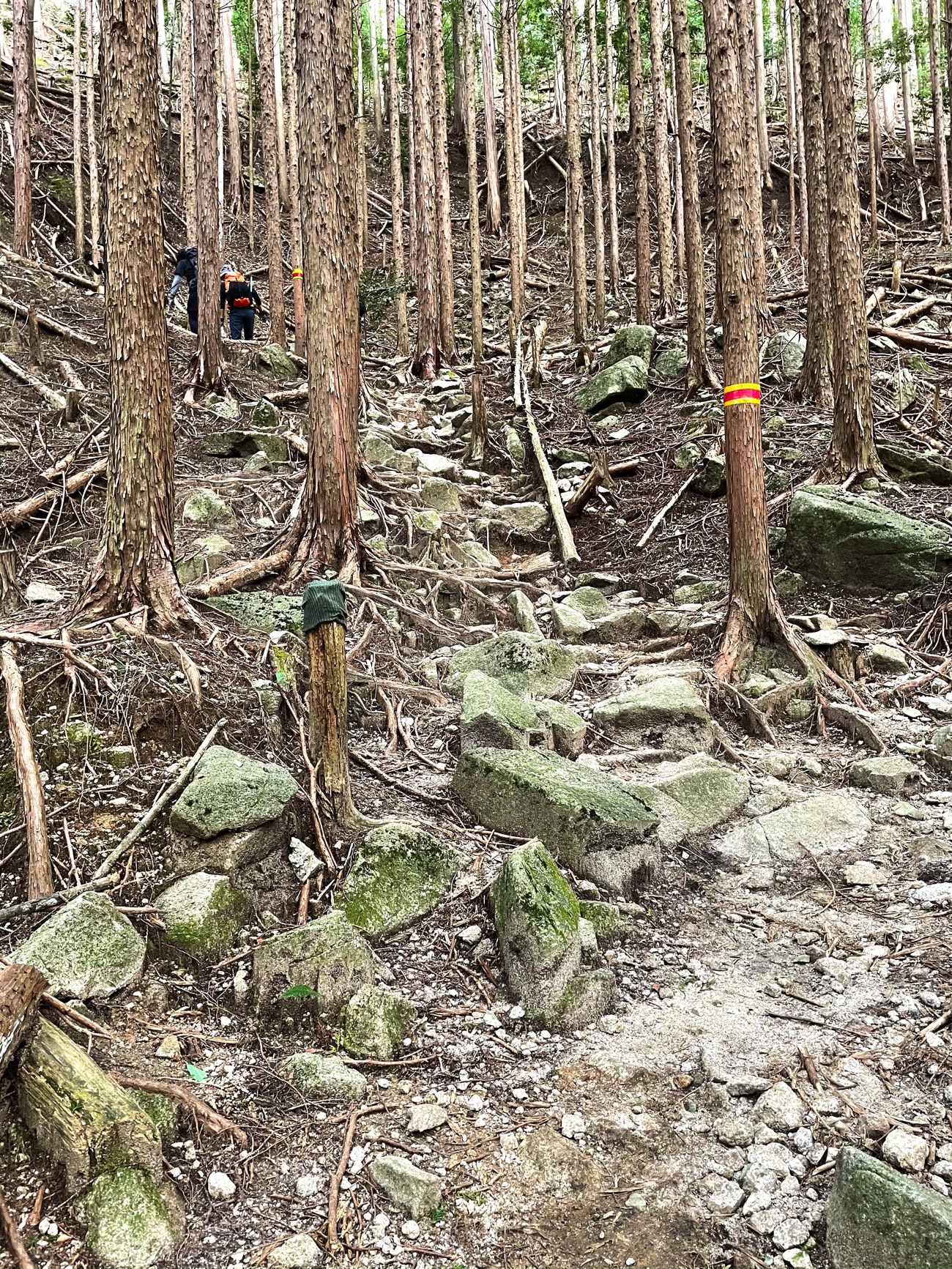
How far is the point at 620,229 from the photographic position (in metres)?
25.6

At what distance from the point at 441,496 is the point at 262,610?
4.08 m

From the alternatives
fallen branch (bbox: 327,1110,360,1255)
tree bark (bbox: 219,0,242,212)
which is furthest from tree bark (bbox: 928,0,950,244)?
fallen branch (bbox: 327,1110,360,1255)

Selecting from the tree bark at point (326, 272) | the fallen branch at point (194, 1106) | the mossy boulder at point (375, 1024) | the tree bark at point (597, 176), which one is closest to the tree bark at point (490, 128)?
the tree bark at point (597, 176)

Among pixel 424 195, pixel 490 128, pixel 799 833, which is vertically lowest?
pixel 799 833

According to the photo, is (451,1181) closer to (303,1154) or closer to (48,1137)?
(303,1154)

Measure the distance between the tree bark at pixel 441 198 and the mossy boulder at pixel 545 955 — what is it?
43.3 ft

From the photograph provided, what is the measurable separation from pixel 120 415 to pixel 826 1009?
4.32 m

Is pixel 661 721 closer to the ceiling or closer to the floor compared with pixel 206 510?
closer to the floor

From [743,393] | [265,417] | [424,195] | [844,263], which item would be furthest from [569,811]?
[424,195]

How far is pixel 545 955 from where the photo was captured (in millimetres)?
3254

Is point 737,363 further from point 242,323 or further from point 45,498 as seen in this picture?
point 242,323

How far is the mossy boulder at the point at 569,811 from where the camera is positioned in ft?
13.1

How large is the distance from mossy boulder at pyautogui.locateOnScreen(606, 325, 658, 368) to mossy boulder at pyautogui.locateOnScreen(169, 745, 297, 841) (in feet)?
36.0

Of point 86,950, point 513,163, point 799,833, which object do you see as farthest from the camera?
point 513,163
